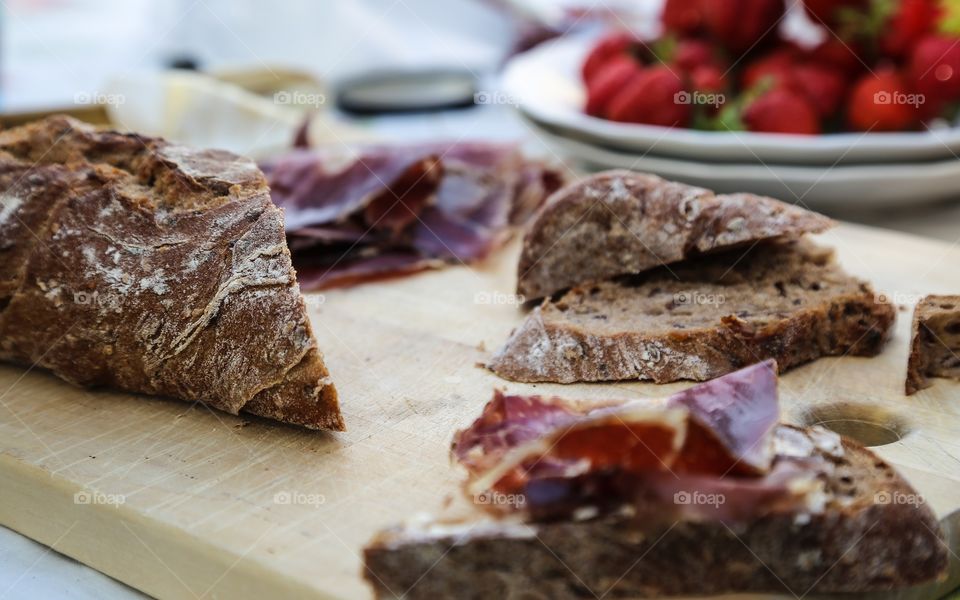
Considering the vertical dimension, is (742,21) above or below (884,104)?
above

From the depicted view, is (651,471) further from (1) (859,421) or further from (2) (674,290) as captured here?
(2) (674,290)

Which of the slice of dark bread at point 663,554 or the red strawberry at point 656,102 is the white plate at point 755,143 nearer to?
the red strawberry at point 656,102

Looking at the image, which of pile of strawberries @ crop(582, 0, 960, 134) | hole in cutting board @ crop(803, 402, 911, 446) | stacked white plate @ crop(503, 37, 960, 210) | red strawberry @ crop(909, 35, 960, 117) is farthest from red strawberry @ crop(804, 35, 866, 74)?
hole in cutting board @ crop(803, 402, 911, 446)

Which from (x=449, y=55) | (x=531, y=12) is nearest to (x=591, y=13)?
(x=531, y=12)

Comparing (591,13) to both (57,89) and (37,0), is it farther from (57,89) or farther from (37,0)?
(37,0)

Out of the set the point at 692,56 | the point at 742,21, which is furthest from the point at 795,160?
the point at 742,21
